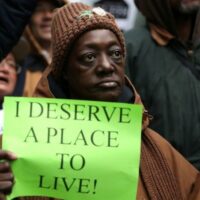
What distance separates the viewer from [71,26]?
2.78 meters

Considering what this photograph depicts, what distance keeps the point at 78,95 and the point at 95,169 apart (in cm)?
35

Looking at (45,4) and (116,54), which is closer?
(116,54)

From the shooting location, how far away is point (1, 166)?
7.94 feet

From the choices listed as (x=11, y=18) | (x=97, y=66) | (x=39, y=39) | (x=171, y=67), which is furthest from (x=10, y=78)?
(x=97, y=66)

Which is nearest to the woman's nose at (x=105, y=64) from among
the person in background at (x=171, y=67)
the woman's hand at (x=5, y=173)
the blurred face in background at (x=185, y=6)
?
the woman's hand at (x=5, y=173)

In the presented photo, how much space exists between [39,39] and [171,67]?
1.55 meters

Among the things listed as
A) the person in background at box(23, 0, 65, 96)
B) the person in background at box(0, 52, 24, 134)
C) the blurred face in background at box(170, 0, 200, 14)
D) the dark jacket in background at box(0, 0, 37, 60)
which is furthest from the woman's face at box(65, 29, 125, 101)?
the person in background at box(23, 0, 65, 96)

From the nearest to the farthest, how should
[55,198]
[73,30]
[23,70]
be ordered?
[55,198], [73,30], [23,70]

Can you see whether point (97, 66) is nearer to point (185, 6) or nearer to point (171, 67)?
point (171, 67)

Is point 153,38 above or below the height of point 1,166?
above

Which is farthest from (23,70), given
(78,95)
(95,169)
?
(95,169)

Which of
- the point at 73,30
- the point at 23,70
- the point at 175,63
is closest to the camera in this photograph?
the point at 73,30

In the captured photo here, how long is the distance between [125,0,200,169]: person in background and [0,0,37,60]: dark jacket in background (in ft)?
2.41

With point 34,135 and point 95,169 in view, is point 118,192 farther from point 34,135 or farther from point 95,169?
point 34,135
